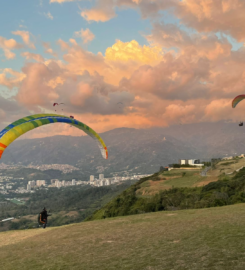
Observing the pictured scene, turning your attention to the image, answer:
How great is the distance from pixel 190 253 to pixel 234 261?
2.07m

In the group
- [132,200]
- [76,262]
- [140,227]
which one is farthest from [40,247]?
[132,200]

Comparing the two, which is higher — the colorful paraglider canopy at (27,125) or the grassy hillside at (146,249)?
the colorful paraglider canopy at (27,125)

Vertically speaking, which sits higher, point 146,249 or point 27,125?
point 27,125

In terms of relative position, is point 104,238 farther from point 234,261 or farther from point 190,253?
point 234,261

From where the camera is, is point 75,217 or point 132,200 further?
point 75,217

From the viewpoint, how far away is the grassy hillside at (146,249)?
1009 cm

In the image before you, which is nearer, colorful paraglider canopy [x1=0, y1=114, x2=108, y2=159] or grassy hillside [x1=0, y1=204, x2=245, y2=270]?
grassy hillside [x1=0, y1=204, x2=245, y2=270]

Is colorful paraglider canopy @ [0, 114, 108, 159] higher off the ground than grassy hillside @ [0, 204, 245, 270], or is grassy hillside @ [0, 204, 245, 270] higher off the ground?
colorful paraglider canopy @ [0, 114, 108, 159]

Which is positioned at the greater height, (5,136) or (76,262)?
(5,136)

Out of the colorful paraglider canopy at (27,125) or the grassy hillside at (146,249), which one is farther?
the colorful paraglider canopy at (27,125)

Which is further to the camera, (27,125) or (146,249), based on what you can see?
(27,125)

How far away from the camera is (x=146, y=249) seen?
1251 cm

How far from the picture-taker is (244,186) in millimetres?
47688

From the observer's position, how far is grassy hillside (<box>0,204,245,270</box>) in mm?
10086
